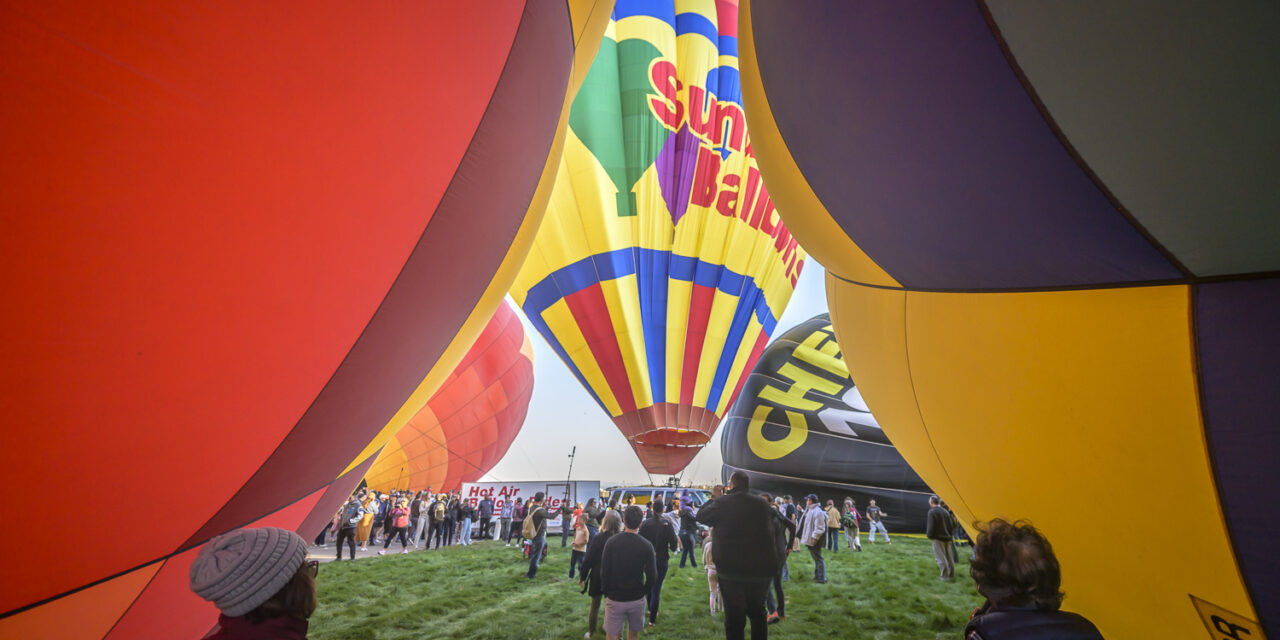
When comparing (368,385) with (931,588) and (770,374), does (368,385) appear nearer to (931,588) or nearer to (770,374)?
(931,588)

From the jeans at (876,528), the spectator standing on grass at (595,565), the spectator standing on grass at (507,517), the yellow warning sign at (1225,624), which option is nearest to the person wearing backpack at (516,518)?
the spectator standing on grass at (507,517)

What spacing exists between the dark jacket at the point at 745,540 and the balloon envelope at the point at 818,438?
8183mm

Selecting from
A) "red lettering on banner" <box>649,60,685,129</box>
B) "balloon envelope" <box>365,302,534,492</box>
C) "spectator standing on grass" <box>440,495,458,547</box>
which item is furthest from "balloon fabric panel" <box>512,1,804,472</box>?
"balloon envelope" <box>365,302,534,492</box>

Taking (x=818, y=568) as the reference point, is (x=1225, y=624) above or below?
above

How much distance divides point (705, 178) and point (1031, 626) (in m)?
9.04

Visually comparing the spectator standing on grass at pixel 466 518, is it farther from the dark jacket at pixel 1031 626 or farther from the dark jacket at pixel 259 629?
the dark jacket at pixel 1031 626

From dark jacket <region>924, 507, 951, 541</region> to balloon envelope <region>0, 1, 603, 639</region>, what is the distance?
7.30 m

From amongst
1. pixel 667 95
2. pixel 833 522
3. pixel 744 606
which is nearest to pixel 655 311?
pixel 667 95

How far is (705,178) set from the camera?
961cm

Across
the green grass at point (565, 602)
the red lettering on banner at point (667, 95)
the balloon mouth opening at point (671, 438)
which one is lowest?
the green grass at point (565, 602)

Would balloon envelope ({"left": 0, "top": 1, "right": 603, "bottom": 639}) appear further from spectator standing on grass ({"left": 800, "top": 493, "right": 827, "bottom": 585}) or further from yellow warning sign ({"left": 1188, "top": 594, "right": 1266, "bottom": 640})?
spectator standing on grass ({"left": 800, "top": 493, "right": 827, "bottom": 585})

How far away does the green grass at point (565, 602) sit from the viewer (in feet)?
15.9

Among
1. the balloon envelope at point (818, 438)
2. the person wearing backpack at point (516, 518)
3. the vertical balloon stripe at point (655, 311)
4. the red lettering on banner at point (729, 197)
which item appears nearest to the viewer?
the red lettering on banner at point (729, 197)

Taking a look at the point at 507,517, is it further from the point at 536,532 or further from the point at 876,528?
the point at 876,528
